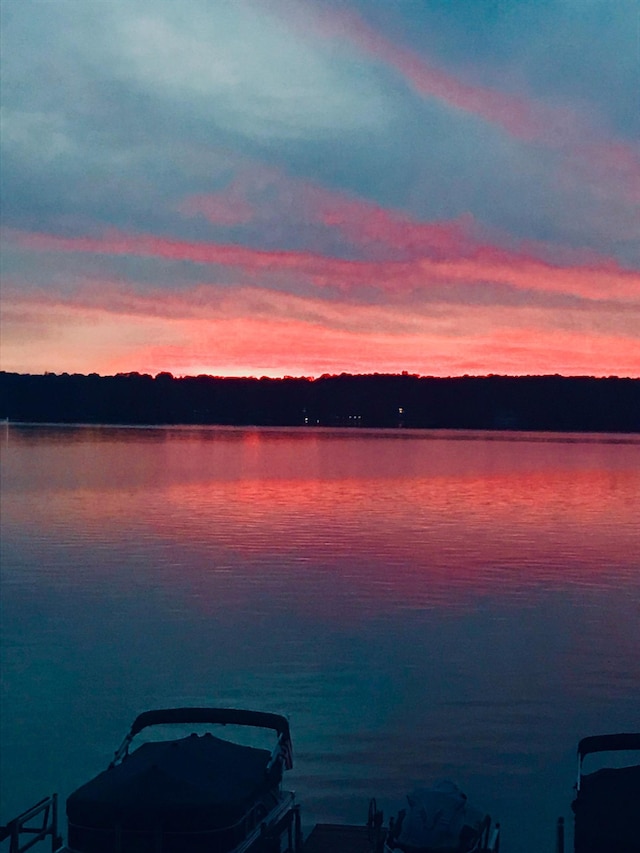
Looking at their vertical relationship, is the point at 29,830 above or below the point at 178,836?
below

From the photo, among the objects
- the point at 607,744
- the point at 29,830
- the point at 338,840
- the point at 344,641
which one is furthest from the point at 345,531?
the point at 29,830

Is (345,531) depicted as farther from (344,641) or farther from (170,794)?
(170,794)

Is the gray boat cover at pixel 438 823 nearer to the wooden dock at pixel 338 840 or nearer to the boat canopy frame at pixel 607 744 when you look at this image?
the wooden dock at pixel 338 840

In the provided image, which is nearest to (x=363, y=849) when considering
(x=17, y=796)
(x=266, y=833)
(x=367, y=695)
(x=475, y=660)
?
(x=266, y=833)

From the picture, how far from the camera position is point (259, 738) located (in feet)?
49.8

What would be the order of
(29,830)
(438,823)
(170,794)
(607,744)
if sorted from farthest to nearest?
(607,744) → (29,830) → (438,823) → (170,794)

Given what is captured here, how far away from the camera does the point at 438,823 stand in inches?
384

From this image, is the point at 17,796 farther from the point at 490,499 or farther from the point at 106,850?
the point at 490,499

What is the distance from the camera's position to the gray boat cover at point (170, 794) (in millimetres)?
9445

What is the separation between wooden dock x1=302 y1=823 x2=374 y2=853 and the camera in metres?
11.7

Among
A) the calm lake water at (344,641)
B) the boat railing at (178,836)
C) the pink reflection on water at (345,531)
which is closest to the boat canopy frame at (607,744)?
the calm lake water at (344,641)

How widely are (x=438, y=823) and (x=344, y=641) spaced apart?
13.9 metres

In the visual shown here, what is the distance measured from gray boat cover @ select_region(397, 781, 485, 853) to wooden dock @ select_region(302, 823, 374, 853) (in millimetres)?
1555

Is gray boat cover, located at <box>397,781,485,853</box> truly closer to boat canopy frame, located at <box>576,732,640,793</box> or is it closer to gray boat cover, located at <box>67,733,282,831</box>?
gray boat cover, located at <box>67,733,282,831</box>
